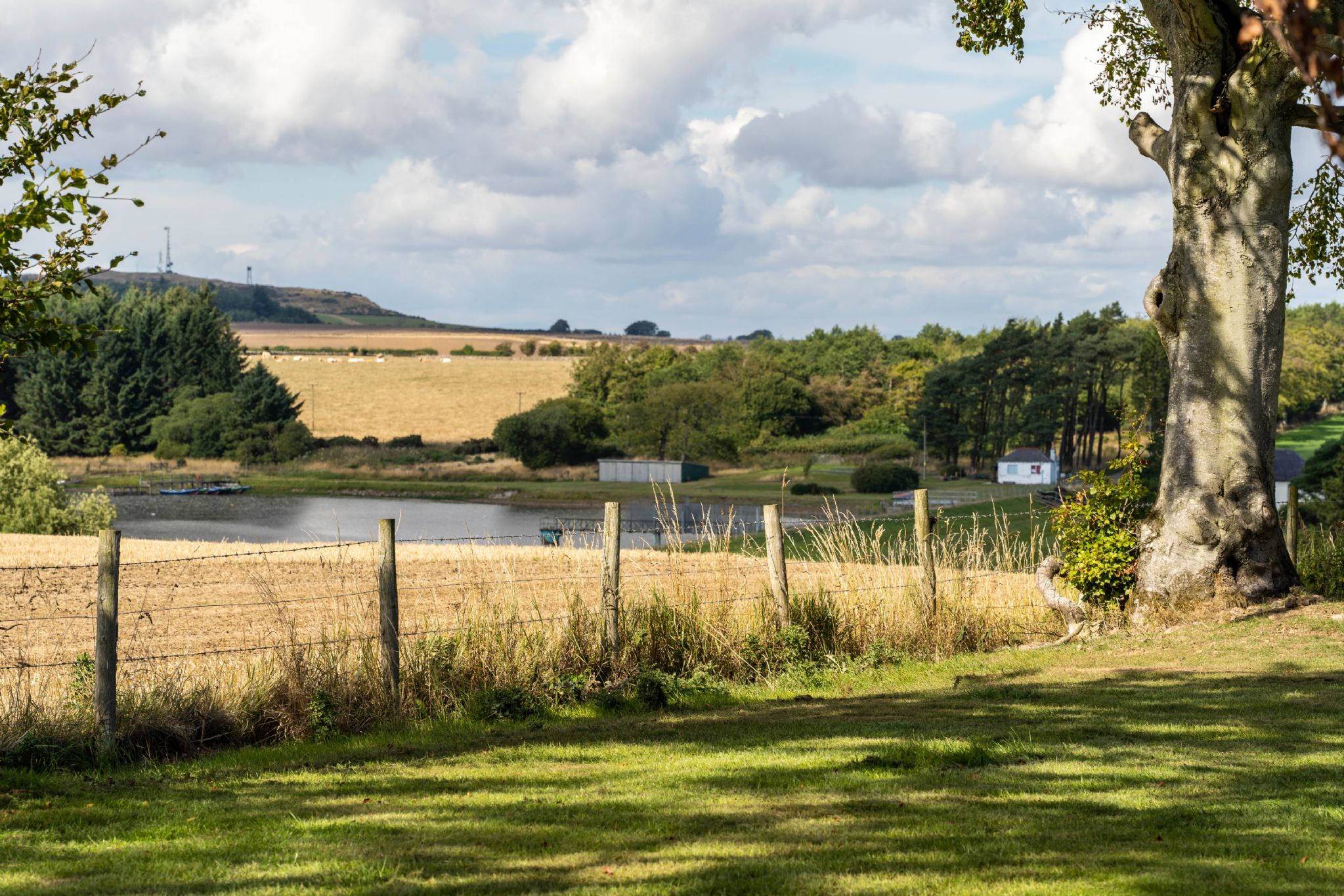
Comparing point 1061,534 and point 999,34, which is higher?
point 999,34

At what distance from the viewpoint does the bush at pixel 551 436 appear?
98.2 meters

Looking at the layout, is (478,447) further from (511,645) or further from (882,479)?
(511,645)

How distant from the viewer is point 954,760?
7.45 metres

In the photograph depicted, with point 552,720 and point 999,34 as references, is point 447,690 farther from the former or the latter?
point 999,34

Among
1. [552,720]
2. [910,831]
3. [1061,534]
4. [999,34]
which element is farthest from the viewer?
[999,34]

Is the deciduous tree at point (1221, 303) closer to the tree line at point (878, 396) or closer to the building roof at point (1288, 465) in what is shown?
the building roof at point (1288, 465)

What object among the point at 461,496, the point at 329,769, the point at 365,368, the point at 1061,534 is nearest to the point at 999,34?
the point at 1061,534

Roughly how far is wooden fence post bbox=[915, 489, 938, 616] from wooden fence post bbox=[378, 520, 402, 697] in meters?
5.43

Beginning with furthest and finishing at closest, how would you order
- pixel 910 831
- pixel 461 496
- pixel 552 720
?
pixel 461 496
pixel 552 720
pixel 910 831

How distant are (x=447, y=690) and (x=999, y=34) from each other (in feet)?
37.8

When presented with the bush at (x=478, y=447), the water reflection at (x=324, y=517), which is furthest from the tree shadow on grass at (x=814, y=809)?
the bush at (x=478, y=447)

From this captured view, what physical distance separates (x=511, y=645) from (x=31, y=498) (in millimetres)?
29147

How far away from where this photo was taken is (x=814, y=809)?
6.38m

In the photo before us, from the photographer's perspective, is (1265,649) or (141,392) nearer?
(1265,649)
